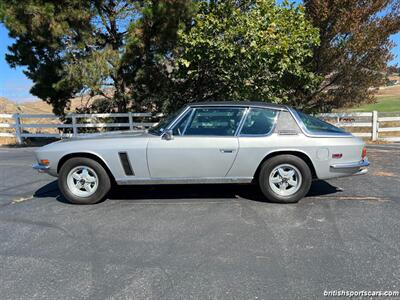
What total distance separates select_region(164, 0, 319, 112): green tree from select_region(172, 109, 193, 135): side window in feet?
15.7

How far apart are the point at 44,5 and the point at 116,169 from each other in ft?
22.0

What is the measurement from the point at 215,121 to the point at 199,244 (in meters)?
1.98

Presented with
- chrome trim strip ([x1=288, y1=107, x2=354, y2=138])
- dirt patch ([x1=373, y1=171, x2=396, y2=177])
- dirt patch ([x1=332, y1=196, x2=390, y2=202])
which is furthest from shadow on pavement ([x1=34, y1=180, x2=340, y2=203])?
dirt patch ([x1=373, y1=171, x2=396, y2=177])

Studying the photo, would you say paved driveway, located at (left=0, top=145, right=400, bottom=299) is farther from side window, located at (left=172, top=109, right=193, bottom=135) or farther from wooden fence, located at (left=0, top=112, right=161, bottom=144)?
wooden fence, located at (left=0, top=112, right=161, bottom=144)

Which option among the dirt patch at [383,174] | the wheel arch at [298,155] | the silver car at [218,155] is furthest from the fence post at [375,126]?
the wheel arch at [298,155]

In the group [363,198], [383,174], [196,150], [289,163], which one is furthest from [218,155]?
[383,174]

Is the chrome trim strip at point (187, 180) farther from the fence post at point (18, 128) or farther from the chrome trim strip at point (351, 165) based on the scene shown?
the fence post at point (18, 128)

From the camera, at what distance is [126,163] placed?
474 centimetres

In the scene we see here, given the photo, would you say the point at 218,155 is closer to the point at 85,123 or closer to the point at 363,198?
the point at 363,198

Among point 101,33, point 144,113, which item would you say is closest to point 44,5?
point 101,33

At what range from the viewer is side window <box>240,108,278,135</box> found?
476 cm

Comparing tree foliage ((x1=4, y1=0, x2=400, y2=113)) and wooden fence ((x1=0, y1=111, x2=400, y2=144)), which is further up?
tree foliage ((x1=4, y1=0, x2=400, y2=113))

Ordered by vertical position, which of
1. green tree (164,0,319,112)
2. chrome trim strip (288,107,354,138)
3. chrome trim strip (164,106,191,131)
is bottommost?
chrome trim strip (288,107,354,138)

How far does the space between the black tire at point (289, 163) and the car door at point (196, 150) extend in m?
0.51
